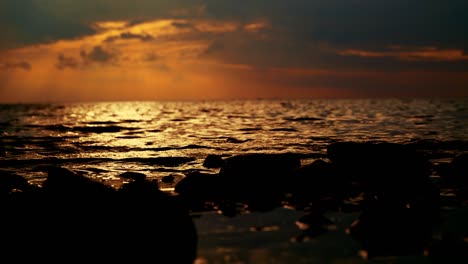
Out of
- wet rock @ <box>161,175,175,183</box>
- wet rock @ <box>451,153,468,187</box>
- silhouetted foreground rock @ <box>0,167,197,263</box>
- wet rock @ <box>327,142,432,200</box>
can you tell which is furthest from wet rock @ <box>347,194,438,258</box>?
wet rock @ <box>161,175,175,183</box>

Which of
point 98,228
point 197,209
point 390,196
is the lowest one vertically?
point 390,196

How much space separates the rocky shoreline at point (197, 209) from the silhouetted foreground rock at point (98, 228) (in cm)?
2

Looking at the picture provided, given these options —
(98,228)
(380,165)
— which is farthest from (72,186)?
(380,165)

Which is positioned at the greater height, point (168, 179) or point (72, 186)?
point (72, 186)

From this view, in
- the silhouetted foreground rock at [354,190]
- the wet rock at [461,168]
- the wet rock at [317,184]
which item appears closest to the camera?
the silhouetted foreground rock at [354,190]

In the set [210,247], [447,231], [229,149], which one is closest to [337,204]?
[447,231]

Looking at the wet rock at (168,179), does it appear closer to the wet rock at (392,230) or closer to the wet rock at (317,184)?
the wet rock at (317,184)

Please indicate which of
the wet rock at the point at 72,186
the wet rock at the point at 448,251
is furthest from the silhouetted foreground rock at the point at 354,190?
the wet rock at the point at 72,186

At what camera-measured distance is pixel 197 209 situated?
40.5 feet

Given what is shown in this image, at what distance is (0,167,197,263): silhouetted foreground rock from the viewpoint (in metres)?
8.44

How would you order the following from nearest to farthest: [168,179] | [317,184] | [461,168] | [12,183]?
[12,183] < [317,184] < [461,168] < [168,179]

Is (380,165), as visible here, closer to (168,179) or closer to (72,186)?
(168,179)

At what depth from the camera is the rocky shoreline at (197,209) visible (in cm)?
861

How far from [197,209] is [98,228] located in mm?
3751
